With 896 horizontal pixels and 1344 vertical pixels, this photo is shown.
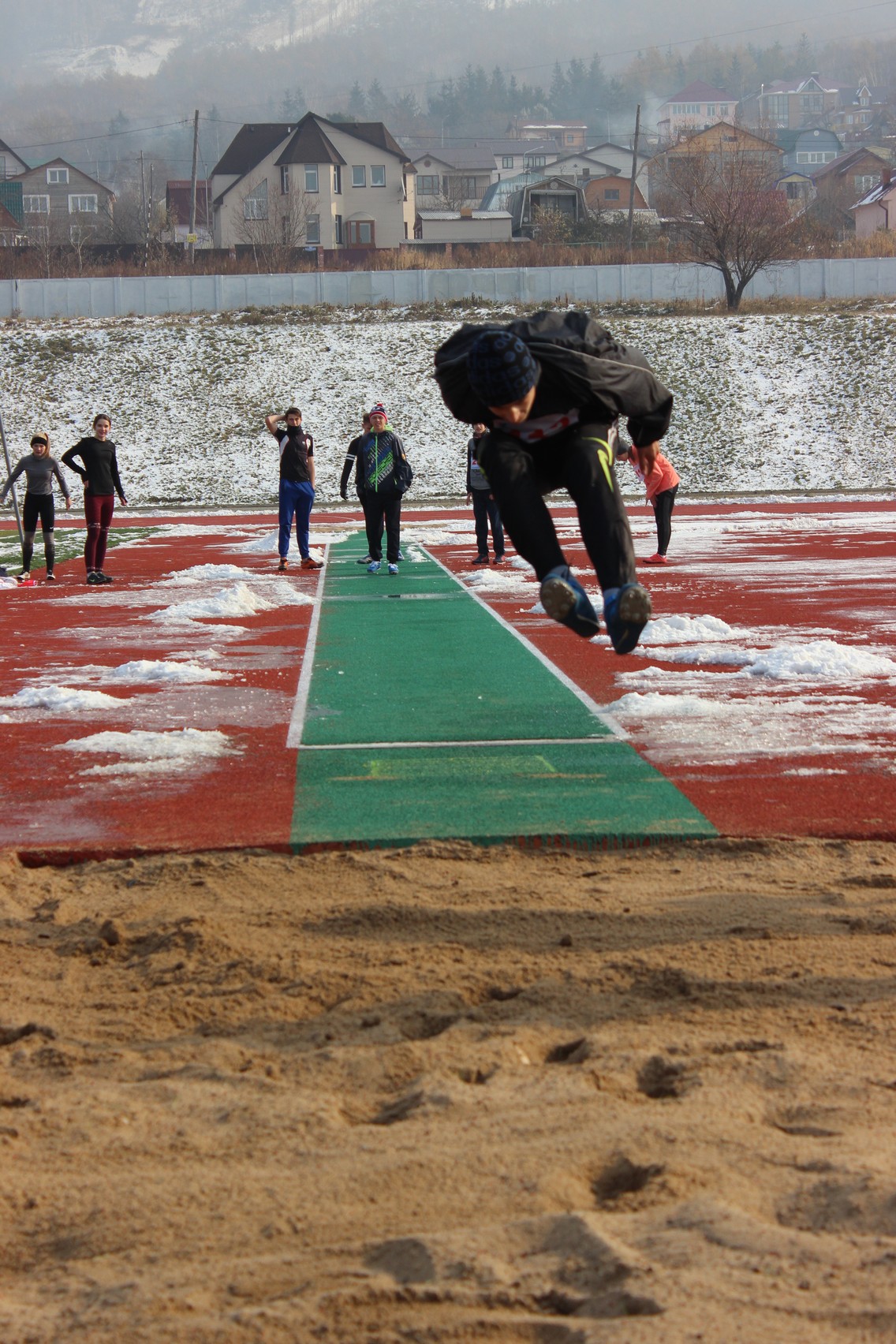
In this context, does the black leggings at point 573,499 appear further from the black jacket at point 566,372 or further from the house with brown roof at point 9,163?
the house with brown roof at point 9,163

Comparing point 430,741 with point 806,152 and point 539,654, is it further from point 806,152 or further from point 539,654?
point 806,152

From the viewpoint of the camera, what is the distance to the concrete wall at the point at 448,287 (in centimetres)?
5206

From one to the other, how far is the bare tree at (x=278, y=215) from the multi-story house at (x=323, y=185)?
7 centimetres

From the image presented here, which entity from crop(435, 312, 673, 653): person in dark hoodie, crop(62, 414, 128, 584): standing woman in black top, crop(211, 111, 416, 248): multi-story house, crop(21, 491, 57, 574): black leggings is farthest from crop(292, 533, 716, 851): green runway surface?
crop(211, 111, 416, 248): multi-story house

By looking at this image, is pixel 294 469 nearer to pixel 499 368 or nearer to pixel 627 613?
pixel 499 368

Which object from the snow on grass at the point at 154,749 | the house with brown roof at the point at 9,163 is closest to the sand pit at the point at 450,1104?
the snow on grass at the point at 154,749

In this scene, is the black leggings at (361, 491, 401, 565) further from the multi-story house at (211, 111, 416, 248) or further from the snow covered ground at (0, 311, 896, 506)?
the multi-story house at (211, 111, 416, 248)

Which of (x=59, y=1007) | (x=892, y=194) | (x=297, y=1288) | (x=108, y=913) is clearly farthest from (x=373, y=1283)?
(x=892, y=194)

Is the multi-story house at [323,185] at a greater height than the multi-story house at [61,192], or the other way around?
the multi-story house at [61,192]

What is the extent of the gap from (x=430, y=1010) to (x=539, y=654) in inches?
280

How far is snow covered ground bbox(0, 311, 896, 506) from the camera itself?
3969cm

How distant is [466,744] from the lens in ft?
26.3

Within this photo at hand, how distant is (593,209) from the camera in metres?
96.0

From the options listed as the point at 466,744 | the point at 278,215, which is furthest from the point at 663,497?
the point at 278,215
